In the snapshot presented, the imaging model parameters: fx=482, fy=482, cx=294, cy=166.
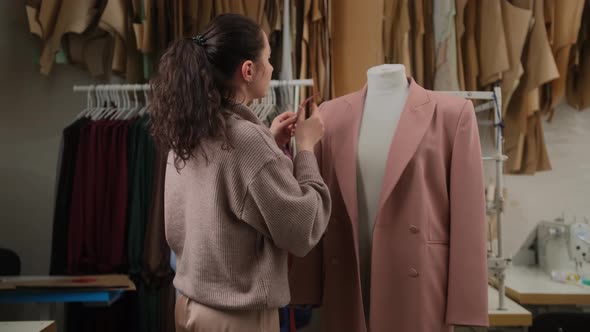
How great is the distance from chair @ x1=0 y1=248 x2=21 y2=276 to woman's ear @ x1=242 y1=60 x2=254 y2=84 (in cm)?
207

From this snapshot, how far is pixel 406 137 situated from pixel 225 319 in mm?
697

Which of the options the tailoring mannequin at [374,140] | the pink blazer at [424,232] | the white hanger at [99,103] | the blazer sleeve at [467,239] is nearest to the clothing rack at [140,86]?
the white hanger at [99,103]

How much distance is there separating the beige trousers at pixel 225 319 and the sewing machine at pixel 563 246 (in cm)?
180

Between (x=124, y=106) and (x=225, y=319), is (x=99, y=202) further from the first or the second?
(x=225, y=319)

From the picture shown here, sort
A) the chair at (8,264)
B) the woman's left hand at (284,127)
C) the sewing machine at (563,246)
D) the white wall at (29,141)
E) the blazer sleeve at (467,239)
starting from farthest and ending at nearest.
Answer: the white wall at (29,141)
the chair at (8,264)
the sewing machine at (563,246)
the woman's left hand at (284,127)
the blazer sleeve at (467,239)

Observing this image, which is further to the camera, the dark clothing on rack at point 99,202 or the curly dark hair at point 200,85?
the dark clothing on rack at point 99,202

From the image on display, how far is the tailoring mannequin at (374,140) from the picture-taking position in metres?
1.46

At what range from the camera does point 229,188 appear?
3.70 feet

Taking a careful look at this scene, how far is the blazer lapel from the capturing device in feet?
4.43

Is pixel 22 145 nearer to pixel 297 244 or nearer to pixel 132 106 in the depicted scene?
pixel 132 106

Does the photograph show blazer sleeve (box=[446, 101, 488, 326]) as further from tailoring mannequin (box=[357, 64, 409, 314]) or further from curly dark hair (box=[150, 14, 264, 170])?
curly dark hair (box=[150, 14, 264, 170])

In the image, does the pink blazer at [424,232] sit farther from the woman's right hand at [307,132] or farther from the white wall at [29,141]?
the white wall at [29,141]

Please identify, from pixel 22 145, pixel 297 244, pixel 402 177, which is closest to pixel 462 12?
pixel 402 177

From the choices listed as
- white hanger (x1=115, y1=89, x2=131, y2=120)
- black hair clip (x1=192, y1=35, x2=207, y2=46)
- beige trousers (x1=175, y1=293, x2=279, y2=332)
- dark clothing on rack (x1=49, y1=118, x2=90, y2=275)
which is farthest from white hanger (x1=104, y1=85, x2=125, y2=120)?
beige trousers (x1=175, y1=293, x2=279, y2=332)
